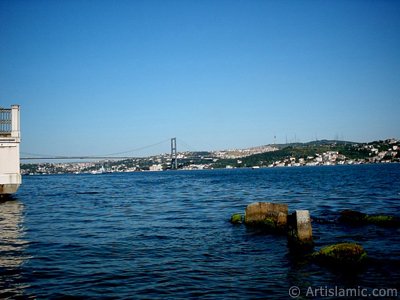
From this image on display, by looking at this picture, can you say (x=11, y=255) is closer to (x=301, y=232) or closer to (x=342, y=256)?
(x=301, y=232)

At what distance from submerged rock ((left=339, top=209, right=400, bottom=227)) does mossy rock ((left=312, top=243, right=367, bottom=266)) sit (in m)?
7.51

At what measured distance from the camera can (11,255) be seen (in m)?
12.3

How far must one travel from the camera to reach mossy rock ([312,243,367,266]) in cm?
1077

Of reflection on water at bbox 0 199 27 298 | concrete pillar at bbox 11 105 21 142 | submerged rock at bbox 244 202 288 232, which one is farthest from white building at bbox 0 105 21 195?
submerged rock at bbox 244 202 288 232

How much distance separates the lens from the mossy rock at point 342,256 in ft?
35.3

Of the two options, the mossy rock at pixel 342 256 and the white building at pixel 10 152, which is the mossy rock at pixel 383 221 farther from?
the white building at pixel 10 152

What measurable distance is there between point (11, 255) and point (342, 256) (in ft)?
36.2

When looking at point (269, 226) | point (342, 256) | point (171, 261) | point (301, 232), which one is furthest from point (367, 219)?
point (171, 261)

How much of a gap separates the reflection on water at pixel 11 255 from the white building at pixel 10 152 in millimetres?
10685

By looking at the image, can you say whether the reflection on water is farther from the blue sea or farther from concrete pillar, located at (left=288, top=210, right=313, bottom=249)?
concrete pillar, located at (left=288, top=210, right=313, bottom=249)

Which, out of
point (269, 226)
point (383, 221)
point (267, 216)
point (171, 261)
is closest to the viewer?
point (171, 261)

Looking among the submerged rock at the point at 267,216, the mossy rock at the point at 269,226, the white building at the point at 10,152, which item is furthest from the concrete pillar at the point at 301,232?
the white building at the point at 10,152

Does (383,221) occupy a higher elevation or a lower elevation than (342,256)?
lower

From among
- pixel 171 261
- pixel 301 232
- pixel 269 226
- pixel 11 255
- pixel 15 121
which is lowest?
pixel 269 226
